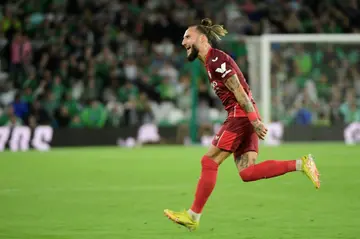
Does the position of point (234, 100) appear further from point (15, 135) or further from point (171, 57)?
point (171, 57)

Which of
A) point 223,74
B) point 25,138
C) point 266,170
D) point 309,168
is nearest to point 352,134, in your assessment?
point 25,138

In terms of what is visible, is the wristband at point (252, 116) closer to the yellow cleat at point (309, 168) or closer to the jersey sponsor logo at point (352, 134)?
the yellow cleat at point (309, 168)

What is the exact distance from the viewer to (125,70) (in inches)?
955

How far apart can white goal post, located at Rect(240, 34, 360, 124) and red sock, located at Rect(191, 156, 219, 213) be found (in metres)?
15.3

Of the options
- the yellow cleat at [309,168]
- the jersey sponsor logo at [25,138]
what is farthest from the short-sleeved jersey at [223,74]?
the jersey sponsor logo at [25,138]

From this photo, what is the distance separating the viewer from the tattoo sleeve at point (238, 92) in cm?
824

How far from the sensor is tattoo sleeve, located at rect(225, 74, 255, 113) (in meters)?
8.24

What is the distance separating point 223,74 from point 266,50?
16022 millimetres

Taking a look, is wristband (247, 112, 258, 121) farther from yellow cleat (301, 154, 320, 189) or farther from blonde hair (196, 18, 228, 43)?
blonde hair (196, 18, 228, 43)

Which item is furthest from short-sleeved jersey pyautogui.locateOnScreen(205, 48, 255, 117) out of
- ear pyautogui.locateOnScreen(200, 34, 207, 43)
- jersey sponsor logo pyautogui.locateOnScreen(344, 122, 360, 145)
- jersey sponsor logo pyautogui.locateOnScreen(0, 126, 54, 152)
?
jersey sponsor logo pyautogui.locateOnScreen(344, 122, 360, 145)

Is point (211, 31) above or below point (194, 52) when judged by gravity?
above

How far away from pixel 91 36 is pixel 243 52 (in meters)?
4.30

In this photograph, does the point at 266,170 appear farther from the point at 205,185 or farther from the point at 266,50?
the point at 266,50

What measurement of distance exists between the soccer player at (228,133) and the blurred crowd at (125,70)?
46.8 feet
